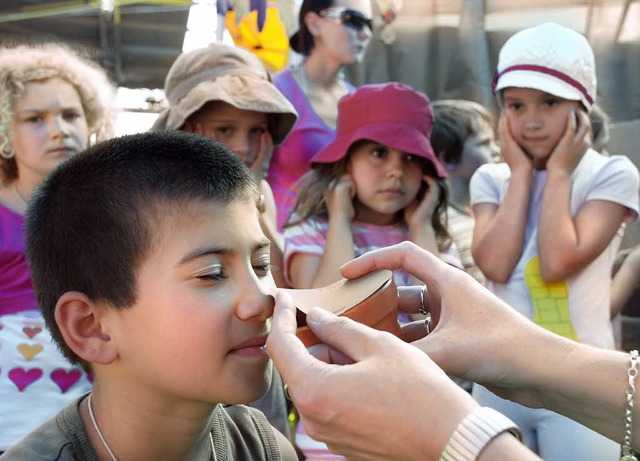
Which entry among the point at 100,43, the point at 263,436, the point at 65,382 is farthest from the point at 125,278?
the point at 100,43

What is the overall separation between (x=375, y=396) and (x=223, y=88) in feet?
6.72

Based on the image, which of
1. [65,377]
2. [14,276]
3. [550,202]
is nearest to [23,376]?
[65,377]

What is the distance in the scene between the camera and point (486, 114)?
3.94 meters

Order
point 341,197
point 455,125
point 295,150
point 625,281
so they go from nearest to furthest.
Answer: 1. point 341,197
2. point 625,281
3. point 295,150
4. point 455,125

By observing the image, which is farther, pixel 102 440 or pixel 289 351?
pixel 102 440

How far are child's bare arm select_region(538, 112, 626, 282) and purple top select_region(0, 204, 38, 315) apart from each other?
5.54 feet

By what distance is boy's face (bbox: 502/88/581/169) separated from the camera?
2961mm

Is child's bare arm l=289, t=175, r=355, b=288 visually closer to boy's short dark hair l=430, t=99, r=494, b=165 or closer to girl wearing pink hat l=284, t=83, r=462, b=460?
girl wearing pink hat l=284, t=83, r=462, b=460

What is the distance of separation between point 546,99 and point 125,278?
6.50ft

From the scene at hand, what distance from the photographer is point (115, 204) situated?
156cm

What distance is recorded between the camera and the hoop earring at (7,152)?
8.90 ft

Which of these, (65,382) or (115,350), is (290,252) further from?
(115,350)

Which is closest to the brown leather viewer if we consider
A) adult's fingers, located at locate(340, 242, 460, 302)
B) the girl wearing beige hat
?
adult's fingers, located at locate(340, 242, 460, 302)

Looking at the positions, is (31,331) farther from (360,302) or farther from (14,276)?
(360,302)
